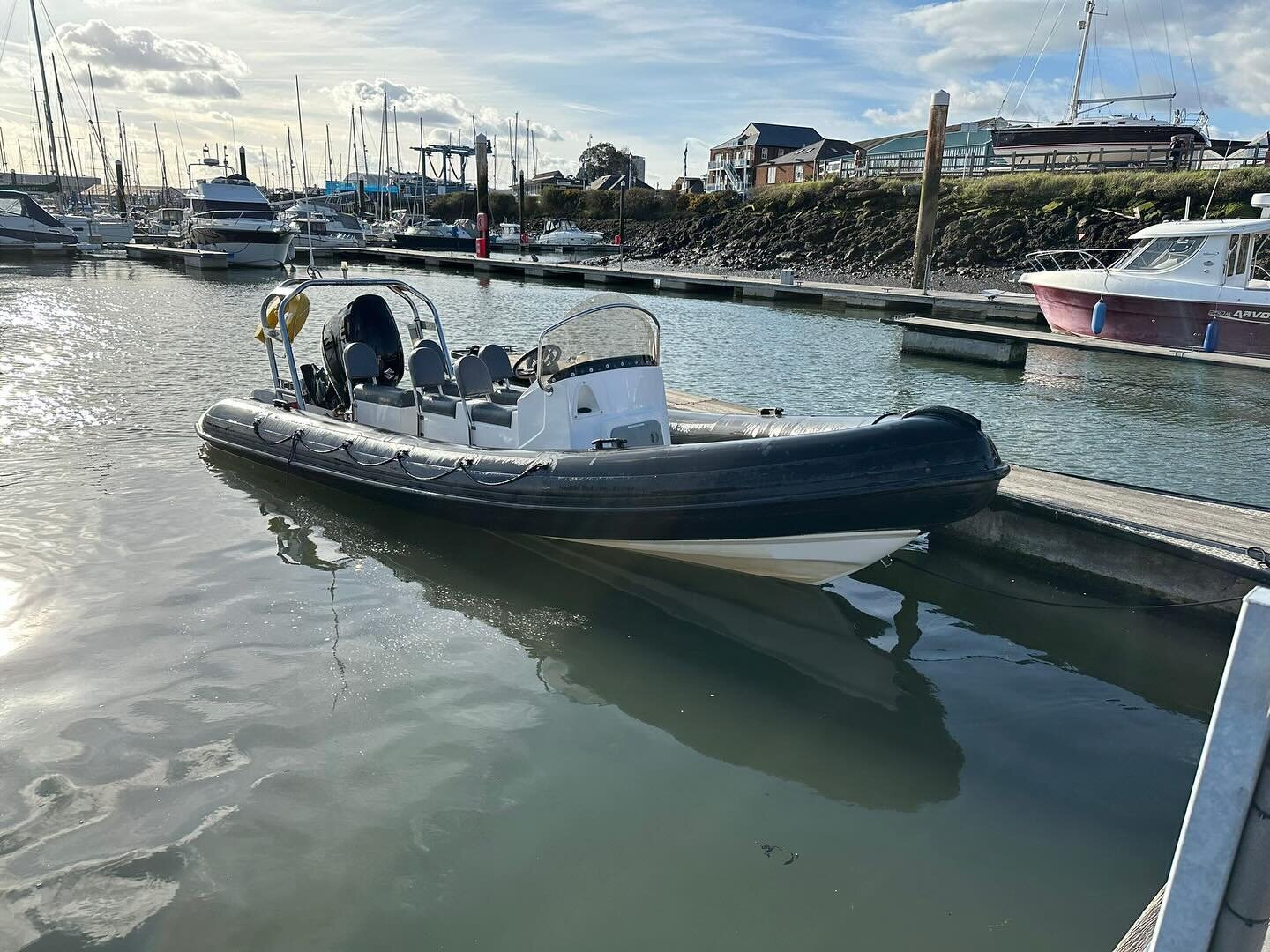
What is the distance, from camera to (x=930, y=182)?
23.5 m

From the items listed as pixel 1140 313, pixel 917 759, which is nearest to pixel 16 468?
pixel 917 759

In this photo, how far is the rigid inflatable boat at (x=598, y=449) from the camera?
514 cm

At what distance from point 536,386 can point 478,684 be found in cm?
255

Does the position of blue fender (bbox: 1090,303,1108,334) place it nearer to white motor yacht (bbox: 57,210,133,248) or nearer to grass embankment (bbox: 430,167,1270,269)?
grass embankment (bbox: 430,167,1270,269)

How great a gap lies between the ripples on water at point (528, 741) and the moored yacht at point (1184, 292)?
1237cm

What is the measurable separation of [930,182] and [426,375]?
2012 cm

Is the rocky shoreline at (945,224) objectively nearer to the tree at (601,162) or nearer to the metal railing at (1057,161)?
the metal railing at (1057,161)

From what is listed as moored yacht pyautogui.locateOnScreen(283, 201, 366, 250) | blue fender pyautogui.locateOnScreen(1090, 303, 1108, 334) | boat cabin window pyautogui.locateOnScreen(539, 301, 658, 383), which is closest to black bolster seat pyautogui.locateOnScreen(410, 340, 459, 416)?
boat cabin window pyautogui.locateOnScreen(539, 301, 658, 383)

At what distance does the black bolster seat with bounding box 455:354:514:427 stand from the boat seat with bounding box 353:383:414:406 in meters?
0.68

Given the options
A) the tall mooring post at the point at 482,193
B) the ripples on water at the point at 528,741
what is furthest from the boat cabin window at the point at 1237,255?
the tall mooring post at the point at 482,193

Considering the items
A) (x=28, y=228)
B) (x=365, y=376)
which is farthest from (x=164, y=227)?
(x=365, y=376)

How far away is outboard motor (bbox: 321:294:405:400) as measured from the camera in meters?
8.35

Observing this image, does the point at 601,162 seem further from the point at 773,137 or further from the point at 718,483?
the point at 718,483

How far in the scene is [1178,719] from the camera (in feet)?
15.5
